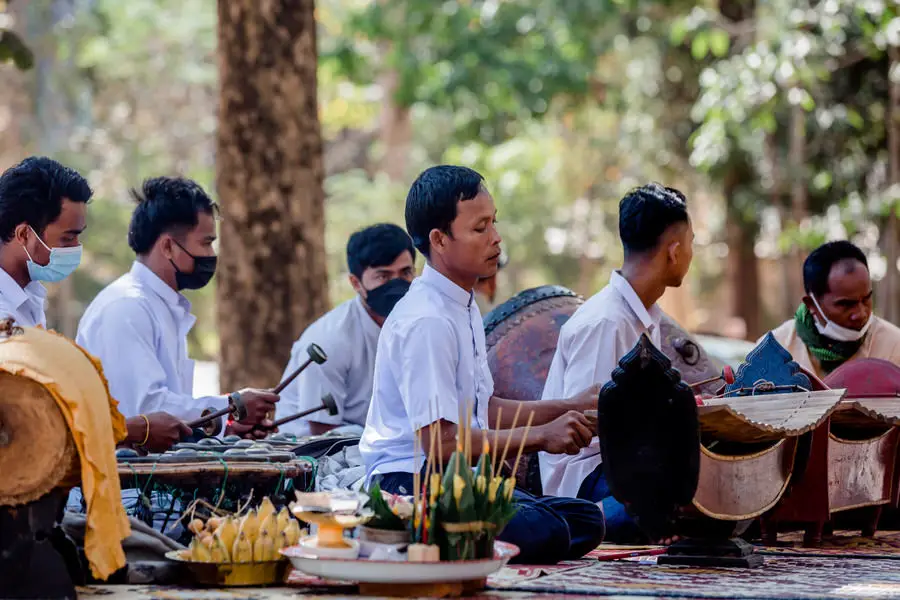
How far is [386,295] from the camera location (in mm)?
7480

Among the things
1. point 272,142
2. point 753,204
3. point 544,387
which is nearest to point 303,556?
point 544,387

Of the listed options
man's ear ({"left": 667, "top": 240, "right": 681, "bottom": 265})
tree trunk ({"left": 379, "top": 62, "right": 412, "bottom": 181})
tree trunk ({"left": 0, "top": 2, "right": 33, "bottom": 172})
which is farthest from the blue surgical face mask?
tree trunk ({"left": 0, "top": 2, "right": 33, "bottom": 172})

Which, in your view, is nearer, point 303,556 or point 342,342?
point 303,556

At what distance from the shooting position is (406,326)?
4.96 meters

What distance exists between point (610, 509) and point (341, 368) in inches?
79.5

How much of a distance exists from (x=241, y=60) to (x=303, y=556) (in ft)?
20.4

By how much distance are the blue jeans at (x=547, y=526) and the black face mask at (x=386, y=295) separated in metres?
2.22

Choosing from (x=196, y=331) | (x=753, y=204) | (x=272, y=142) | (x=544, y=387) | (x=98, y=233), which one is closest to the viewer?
(x=544, y=387)

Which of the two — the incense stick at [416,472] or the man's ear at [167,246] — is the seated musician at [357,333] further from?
the incense stick at [416,472]

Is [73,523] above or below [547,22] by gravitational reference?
below

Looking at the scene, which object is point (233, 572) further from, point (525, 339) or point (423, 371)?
point (525, 339)

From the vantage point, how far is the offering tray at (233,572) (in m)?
4.57

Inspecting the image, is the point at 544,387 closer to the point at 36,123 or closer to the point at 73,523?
the point at 73,523

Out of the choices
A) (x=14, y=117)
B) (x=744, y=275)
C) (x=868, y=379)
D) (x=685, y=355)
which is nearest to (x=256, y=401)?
(x=685, y=355)
